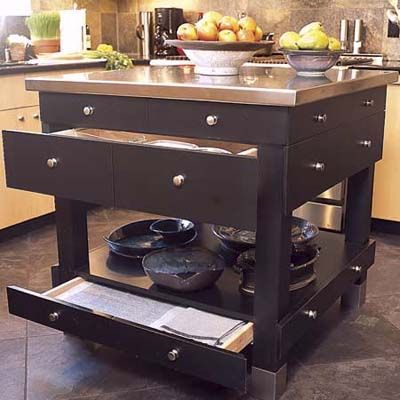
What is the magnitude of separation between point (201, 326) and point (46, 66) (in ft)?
6.05

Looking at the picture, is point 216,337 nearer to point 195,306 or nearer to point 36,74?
point 195,306

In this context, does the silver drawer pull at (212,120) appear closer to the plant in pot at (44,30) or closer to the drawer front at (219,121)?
the drawer front at (219,121)

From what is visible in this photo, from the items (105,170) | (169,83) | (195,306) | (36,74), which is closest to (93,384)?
(195,306)

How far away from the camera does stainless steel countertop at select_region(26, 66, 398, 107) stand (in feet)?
4.80

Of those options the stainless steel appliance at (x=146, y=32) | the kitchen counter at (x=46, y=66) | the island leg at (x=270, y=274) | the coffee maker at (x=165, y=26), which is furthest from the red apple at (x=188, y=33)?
the stainless steel appliance at (x=146, y=32)

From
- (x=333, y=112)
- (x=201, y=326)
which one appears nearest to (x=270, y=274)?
(x=201, y=326)

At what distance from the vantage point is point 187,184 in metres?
1.52

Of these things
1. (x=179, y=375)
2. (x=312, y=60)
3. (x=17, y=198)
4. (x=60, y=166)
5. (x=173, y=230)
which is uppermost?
(x=312, y=60)

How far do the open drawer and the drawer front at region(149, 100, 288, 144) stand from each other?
1.67ft

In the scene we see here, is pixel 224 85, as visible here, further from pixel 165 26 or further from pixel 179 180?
pixel 165 26

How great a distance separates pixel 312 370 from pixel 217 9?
2.76 metres

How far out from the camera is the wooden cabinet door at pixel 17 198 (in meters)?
2.94

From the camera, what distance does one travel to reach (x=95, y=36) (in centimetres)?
423

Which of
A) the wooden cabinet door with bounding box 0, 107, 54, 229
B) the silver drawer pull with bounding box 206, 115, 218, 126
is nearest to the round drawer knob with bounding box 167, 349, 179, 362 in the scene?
the silver drawer pull with bounding box 206, 115, 218, 126
